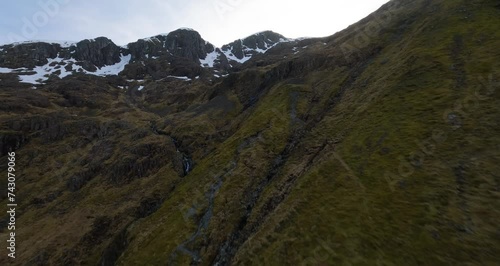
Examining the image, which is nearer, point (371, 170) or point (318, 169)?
point (371, 170)

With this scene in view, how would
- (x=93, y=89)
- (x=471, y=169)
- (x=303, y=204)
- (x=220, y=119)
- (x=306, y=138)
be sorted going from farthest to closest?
(x=93, y=89) → (x=220, y=119) → (x=306, y=138) → (x=303, y=204) → (x=471, y=169)

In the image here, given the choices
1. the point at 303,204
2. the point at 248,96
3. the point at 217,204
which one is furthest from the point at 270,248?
the point at 248,96

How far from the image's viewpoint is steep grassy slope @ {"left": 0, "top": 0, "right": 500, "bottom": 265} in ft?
102

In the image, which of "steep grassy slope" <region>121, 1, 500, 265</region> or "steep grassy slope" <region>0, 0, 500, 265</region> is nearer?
"steep grassy slope" <region>121, 1, 500, 265</region>

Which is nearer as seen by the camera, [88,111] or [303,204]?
[303,204]

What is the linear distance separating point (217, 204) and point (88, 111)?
142370 millimetres

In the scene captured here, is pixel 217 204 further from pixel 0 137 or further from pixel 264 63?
pixel 264 63

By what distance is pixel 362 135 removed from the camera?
1919 inches

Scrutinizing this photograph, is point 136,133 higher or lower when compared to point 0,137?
lower

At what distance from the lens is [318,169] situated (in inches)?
1817

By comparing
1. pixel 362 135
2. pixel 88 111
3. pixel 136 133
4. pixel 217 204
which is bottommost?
pixel 217 204

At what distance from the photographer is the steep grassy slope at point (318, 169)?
102 feet

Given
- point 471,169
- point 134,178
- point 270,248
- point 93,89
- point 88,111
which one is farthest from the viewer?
point 93,89

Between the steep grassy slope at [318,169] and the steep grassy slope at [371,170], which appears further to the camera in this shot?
the steep grassy slope at [318,169]
